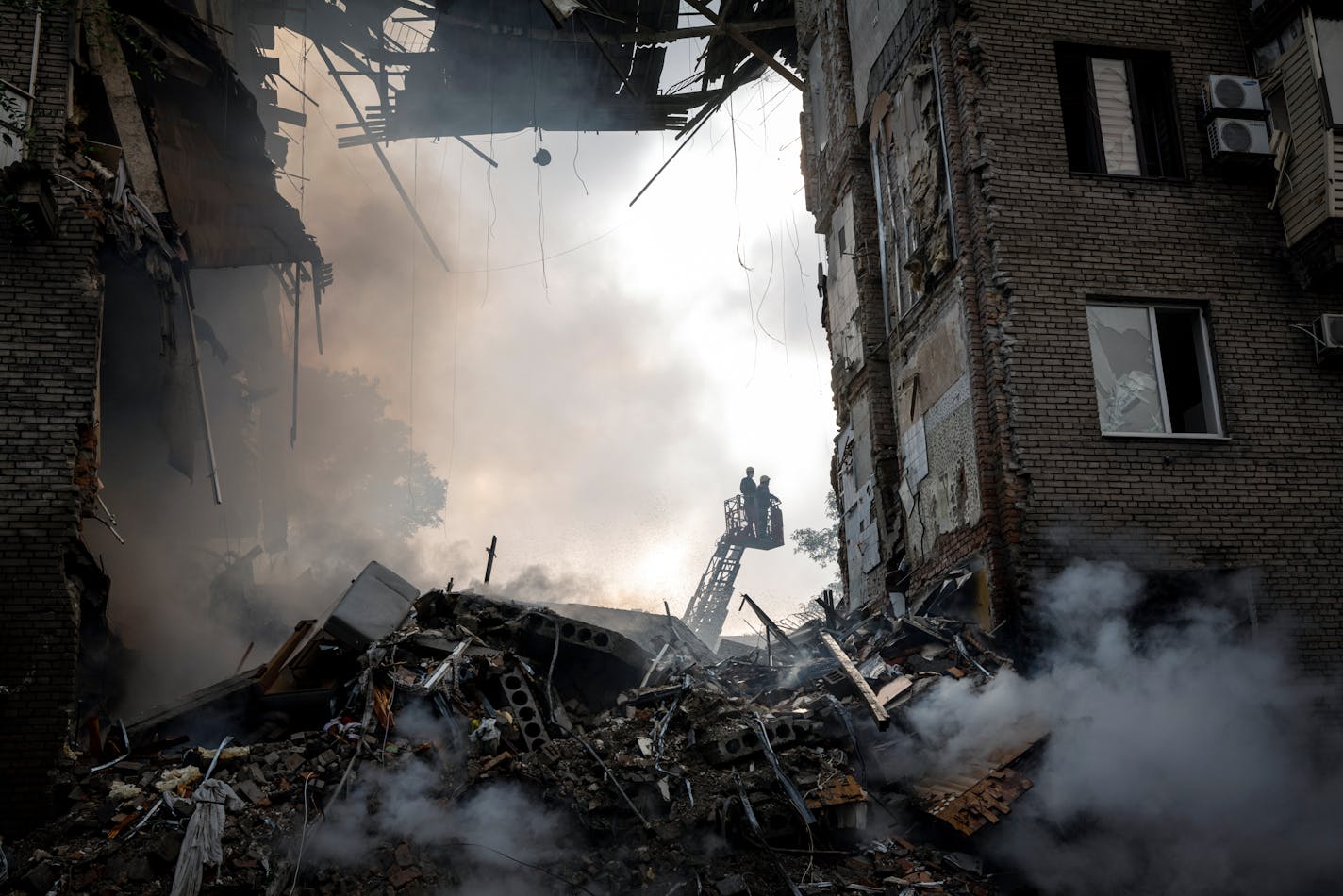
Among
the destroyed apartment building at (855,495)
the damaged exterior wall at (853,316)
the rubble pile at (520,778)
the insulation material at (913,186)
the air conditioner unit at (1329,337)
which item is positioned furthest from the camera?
the damaged exterior wall at (853,316)

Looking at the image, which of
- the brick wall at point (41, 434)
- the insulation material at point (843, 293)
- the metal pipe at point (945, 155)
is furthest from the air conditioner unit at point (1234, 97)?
the brick wall at point (41, 434)

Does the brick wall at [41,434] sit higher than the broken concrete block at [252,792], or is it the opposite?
the brick wall at [41,434]

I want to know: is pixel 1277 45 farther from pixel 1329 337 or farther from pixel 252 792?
pixel 252 792

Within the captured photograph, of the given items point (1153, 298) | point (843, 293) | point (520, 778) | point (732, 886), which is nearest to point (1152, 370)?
point (1153, 298)

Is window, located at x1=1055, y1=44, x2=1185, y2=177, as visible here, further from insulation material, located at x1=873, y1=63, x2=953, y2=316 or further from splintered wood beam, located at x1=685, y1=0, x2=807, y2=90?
splintered wood beam, located at x1=685, y1=0, x2=807, y2=90

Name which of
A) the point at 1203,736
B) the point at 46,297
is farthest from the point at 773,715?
the point at 46,297

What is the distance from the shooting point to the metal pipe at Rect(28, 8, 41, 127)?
10.1m

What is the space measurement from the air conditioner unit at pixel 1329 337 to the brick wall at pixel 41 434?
12.6 meters

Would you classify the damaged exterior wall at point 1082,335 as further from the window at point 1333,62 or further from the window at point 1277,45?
the window at point 1333,62

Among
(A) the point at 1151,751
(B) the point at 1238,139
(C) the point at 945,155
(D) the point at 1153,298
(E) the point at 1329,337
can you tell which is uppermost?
(C) the point at 945,155

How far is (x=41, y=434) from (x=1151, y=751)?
10.6 m

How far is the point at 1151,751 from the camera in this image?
29.0ft

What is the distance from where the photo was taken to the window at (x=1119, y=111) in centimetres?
1151

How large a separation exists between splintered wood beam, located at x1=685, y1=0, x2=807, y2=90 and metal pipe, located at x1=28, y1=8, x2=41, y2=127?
28.8ft
